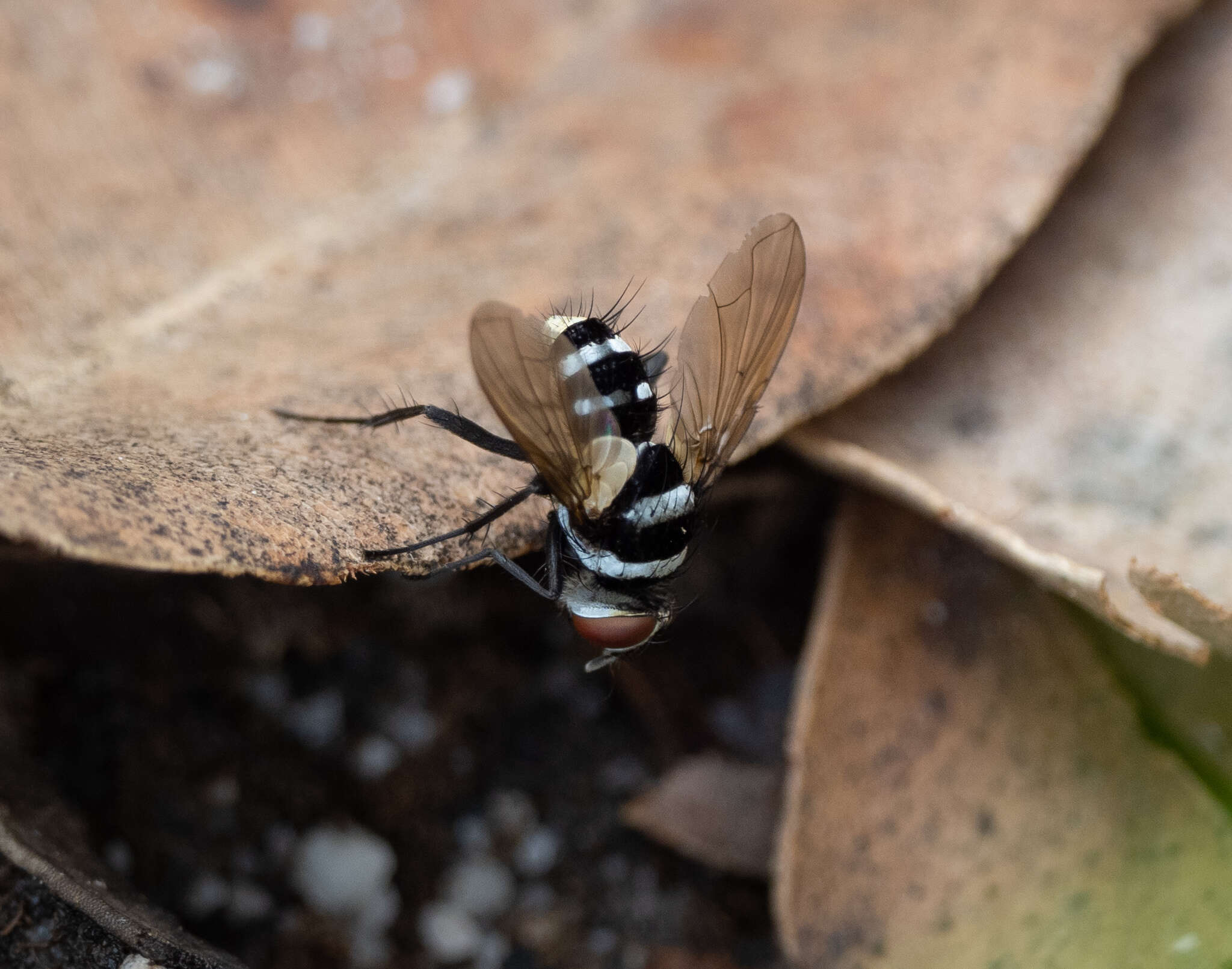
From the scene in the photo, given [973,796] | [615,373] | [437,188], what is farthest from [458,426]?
[973,796]

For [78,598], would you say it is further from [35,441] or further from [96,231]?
[35,441]

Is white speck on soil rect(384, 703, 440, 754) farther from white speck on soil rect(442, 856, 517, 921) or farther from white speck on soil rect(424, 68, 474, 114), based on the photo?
white speck on soil rect(424, 68, 474, 114)

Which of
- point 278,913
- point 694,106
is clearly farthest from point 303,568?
point 694,106

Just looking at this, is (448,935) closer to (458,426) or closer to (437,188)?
(458,426)

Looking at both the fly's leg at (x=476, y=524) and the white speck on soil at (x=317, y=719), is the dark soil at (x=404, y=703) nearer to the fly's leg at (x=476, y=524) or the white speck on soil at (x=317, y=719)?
the white speck on soil at (x=317, y=719)

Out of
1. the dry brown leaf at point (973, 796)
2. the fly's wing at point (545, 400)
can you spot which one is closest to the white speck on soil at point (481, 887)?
the dry brown leaf at point (973, 796)

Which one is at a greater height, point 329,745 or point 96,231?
point 96,231
